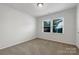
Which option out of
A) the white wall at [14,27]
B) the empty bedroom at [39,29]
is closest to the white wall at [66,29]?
the empty bedroom at [39,29]

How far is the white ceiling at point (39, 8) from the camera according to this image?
3.88ft

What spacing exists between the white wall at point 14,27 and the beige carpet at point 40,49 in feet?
0.26

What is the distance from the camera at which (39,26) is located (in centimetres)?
142

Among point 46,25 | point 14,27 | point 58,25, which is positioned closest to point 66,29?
point 58,25

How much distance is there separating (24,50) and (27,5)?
680 mm

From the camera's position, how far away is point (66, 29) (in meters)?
1.33

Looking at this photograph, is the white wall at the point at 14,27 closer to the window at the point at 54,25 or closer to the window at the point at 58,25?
the window at the point at 54,25

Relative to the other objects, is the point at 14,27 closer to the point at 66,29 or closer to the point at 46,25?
the point at 46,25

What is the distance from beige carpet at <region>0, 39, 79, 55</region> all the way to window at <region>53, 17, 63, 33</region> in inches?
8.1

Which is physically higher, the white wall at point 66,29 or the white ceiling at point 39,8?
the white ceiling at point 39,8

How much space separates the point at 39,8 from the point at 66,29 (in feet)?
1.72

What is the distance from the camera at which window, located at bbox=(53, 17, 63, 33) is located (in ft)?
4.35

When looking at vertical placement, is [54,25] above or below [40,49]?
above
